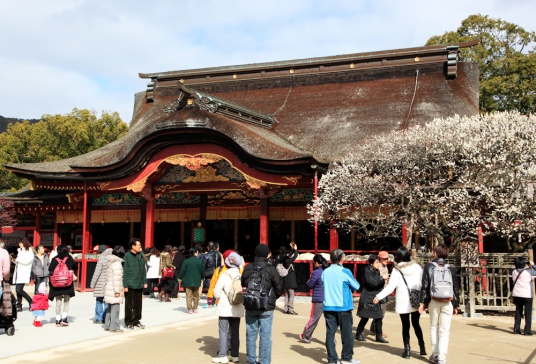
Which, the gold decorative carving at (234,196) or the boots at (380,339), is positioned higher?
the gold decorative carving at (234,196)

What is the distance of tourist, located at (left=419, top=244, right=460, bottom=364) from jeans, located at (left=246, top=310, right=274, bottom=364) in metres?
2.31

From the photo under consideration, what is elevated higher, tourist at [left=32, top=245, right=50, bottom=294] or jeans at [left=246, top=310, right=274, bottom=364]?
tourist at [left=32, top=245, right=50, bottom=294]

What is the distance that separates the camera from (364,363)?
8438 millimetres

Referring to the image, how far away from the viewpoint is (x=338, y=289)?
831 centimetres

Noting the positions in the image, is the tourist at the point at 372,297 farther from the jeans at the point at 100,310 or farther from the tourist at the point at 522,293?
the jeans at the point at 100,310

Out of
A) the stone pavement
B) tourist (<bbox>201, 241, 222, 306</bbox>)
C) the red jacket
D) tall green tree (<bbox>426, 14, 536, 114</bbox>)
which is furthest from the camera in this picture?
tall green tree (<bbox>426, 14, 536, 114</bbox>)

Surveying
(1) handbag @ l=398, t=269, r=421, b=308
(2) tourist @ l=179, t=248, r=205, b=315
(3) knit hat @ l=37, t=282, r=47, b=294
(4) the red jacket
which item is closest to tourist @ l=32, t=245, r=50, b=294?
(3) knit hat @ l=37, t=282, r=47, b=294

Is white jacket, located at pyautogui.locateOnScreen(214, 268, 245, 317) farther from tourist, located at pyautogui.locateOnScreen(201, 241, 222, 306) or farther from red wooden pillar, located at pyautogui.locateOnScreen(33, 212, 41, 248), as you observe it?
red wooden pillar, located at pyautogui.locateOnScreen(33, 212, 41, 248)

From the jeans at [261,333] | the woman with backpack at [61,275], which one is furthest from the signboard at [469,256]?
the woman with backpack at [61,275]

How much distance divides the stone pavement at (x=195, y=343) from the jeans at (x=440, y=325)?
450 millimetres

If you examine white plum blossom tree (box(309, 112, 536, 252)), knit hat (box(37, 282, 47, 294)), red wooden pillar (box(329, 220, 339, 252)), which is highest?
white plum blossom tree (box(309, 112, 536, 252))

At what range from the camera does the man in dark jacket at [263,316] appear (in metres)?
7.87

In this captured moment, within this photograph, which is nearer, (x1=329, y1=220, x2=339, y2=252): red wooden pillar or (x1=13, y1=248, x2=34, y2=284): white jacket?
(x1=13, y1=248, x2=34, y2=284): white jacket

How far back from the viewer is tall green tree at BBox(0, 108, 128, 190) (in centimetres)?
3641
